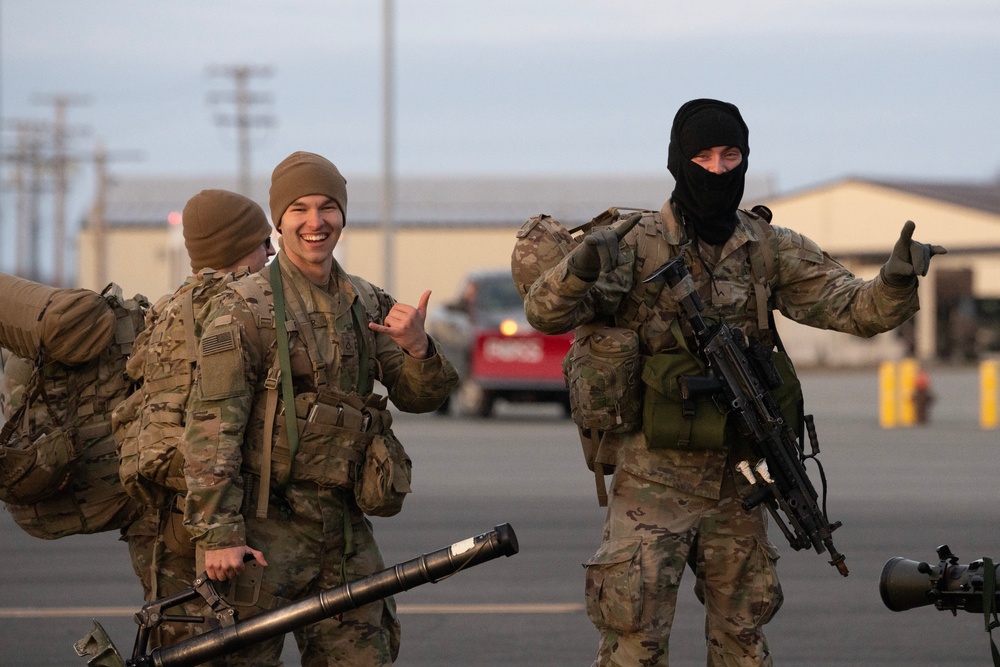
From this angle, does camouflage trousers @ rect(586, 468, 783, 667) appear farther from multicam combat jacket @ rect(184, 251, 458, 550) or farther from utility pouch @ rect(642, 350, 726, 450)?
multicam combat jacket @ rect(184, 251, 458, 550)

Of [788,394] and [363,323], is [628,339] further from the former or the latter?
[363,323]

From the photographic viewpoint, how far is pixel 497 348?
19062mm

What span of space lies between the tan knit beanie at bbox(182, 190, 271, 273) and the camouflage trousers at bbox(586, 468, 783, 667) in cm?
154

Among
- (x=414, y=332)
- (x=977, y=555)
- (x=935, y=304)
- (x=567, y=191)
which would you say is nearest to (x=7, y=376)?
(x=414, y=332)

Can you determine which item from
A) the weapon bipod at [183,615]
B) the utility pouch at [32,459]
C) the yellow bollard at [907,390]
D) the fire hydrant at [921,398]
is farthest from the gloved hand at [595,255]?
the fire hydrant at [921,398]

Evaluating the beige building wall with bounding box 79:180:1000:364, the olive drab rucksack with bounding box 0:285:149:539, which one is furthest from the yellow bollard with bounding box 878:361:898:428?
the beige building wall with bounding box 79:180:1000:364

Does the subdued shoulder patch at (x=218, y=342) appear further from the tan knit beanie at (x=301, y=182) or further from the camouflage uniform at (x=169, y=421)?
the tan knit beanie at (x=301, y=182)

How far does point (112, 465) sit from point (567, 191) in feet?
233

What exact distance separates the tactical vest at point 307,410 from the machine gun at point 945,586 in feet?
5.33

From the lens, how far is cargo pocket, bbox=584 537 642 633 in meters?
4.58

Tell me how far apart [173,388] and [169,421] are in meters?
0.11

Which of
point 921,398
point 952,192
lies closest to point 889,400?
point 921,398

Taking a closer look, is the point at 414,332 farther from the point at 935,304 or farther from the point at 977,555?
the point at 935,304

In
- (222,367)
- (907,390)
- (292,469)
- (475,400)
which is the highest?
(222,367)
